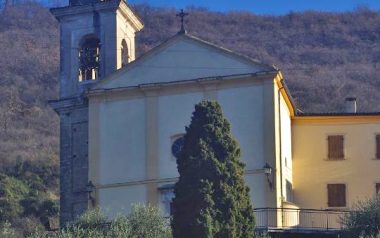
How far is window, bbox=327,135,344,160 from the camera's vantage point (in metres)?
38.8

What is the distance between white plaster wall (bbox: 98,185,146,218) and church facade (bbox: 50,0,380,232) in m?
0.03

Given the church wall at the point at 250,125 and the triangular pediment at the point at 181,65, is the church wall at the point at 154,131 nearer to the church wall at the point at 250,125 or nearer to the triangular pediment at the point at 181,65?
the church wall at the point at 250,125

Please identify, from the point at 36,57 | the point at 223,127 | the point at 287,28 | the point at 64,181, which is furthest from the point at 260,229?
the point at 287,28

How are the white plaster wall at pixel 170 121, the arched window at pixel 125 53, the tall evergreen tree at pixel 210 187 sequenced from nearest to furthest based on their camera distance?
the tall evergreen tree at pixel 210 187 < the white plaster wall at pixel 170 121 < the arched window at pixel 125 53

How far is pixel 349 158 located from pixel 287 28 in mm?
90049

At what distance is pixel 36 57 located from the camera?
115 m

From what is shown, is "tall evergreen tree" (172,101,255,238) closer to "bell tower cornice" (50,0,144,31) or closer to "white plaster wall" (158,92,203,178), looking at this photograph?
"white plaster wall" (158,92,203,178)

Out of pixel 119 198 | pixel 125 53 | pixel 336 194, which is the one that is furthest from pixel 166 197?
pixel 125 53

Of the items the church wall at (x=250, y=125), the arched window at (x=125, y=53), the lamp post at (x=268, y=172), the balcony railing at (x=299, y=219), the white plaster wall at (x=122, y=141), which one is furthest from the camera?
the arched window at (x=125, y=53)

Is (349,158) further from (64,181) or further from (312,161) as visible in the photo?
(64,181)

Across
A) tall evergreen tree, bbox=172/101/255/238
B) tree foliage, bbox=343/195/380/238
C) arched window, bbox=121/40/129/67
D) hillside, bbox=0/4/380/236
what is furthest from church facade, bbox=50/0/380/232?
hillside, bbox=0/4/380/236

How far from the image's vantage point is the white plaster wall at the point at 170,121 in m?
36.4

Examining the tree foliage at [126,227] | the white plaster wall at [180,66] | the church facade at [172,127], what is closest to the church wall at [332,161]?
the church facade at [172,127]

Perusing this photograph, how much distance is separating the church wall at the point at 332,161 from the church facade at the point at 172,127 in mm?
35
